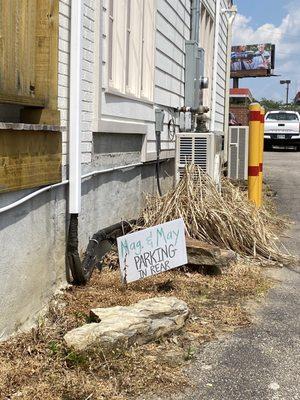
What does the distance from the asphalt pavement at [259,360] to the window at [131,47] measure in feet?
8.46

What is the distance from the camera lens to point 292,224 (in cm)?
850

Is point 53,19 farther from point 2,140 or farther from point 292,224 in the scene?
point 292,224

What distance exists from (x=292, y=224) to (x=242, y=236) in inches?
102

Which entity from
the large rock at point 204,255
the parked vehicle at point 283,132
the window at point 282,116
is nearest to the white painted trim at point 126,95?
the large rock at point 204,255

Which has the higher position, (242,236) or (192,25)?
(192,25)

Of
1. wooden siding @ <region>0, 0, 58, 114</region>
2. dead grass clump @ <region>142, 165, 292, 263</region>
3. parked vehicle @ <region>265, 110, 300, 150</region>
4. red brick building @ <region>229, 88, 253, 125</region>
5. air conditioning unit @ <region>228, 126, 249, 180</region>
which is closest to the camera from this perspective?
wooden siding @ <region>0, 0, 58, 114</region>

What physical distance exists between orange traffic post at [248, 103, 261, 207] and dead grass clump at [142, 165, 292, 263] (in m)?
1.77

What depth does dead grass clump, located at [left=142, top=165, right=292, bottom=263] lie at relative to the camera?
6.04 metres

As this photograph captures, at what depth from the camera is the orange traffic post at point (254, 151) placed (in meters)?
8.18

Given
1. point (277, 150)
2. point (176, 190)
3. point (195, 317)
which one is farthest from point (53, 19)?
point (277, 150)

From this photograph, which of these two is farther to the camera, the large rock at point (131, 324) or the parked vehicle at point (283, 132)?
the parked vehicle at point (283, 132)

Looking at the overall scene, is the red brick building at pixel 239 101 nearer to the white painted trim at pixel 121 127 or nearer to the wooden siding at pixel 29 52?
the white painted trim at pixel 121 127

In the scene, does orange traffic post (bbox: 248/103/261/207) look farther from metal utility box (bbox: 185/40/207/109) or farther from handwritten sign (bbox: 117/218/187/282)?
handwritten sign (bbox: 117/218/187/282)

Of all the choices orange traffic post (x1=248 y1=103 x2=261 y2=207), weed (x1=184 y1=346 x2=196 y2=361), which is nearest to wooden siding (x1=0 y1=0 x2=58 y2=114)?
weed (x1=184 y1=346 x2=196 y2=361)
